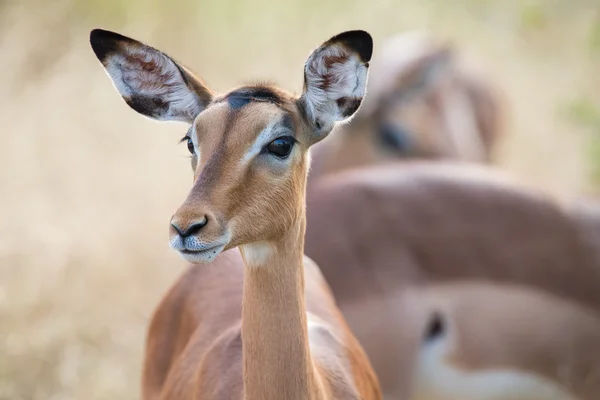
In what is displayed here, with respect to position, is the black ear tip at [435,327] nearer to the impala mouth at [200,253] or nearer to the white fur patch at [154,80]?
the white fur patch at [154,80]

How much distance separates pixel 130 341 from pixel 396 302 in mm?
1839

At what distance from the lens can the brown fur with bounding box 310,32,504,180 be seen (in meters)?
7.14

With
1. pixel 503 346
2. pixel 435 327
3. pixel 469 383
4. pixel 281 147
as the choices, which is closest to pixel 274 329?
pixel 281 147

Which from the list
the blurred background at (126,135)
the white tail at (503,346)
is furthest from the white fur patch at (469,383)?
the blurred background at (126,135)

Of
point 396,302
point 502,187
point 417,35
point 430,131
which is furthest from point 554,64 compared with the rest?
point 396,302

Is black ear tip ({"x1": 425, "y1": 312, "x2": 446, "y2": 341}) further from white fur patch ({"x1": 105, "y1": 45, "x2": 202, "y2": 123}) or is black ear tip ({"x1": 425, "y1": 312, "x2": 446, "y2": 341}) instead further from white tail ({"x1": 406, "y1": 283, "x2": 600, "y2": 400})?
white fur patch ({"x1": 105, "y1": 45, "x2": 202, "y2": 123})

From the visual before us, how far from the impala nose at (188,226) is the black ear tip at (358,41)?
0.73 meters

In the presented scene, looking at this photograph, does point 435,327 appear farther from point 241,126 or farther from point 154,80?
point 241,126

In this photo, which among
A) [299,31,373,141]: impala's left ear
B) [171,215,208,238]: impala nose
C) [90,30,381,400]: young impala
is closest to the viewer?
[171,215,208,238]: impala nose

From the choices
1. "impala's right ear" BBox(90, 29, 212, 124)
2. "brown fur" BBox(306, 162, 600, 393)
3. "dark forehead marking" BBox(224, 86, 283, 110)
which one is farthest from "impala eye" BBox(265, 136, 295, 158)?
"brown fur" BBox(306, 162, 600, 393)

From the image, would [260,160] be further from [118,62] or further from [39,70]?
[39,70]

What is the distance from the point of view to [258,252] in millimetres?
2891

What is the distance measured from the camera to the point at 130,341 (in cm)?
601

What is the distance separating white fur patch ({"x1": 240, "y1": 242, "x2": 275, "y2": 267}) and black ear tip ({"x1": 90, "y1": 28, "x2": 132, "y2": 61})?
2.63 ft
